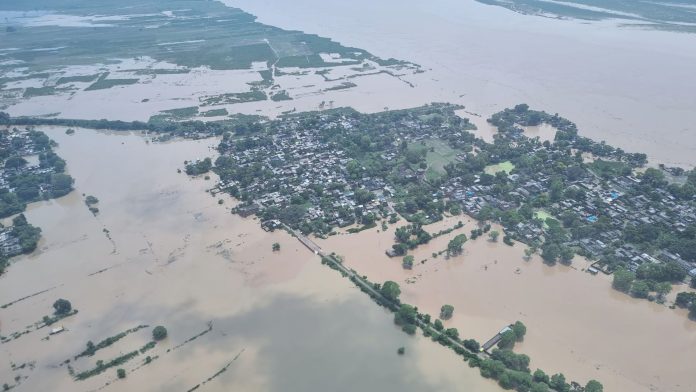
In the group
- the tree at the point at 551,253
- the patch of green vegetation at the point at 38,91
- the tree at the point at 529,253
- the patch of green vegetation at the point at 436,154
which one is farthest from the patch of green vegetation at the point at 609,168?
the patch of green vegetation at the point at 38,91

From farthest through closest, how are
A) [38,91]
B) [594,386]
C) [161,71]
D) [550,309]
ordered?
[161,71] → [38,91] → [550,309] → [594,386]

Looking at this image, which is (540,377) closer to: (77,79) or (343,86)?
(343,86)

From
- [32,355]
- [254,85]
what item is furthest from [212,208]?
[254,85]

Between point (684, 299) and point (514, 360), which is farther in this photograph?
point (684, 299)

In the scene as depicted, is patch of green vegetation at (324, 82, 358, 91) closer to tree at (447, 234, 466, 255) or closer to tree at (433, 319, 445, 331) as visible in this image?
tree at (447, 234, 466, 255)

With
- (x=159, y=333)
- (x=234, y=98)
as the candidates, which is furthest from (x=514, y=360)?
(x=234, y=98)

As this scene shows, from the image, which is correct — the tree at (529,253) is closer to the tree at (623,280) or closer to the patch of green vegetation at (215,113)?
the tree at (623,280)

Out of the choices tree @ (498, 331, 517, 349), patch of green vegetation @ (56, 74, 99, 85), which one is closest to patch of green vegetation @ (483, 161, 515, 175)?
tree @ (498, 331, 517, 349)
